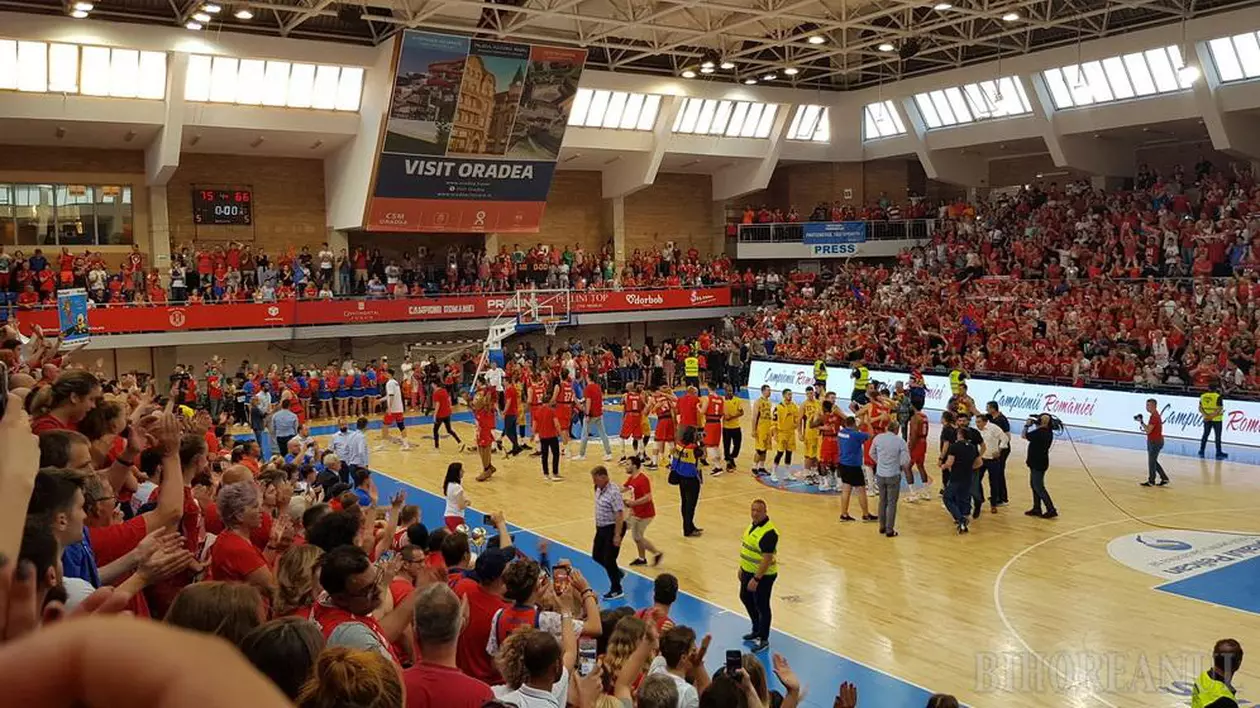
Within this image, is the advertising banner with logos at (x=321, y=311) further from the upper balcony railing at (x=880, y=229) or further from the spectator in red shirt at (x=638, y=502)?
the spectator in red shirt at (x=638, y=502)

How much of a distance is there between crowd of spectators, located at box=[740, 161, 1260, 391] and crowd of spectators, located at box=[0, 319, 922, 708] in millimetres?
20971

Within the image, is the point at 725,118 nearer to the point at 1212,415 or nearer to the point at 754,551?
the point at 1212,415

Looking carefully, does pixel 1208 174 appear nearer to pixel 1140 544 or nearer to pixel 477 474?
pixel 1140 544

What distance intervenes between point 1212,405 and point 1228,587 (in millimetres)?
9085

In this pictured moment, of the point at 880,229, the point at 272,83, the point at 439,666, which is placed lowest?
the point at 439,666

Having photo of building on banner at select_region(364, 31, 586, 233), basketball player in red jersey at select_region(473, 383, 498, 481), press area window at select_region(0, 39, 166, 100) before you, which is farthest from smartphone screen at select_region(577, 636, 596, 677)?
press area window at select_region(0, 39, 166, 100)

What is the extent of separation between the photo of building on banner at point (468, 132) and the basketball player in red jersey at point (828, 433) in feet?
57.0

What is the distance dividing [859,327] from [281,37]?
1951 centimetres

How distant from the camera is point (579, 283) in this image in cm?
3659

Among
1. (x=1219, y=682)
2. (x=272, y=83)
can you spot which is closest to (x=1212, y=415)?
(x=1219, y=682)

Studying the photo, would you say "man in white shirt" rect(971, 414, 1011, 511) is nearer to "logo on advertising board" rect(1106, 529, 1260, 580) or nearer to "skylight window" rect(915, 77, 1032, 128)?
"logo on advertising board" rect(1106, 529, 1260, 580)

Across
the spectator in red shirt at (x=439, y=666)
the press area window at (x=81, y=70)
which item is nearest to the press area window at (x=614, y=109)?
the press area window at (x=81, y=70)

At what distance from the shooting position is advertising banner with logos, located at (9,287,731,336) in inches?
1070

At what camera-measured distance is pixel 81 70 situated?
2698 cm
